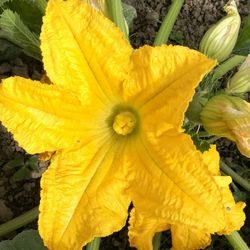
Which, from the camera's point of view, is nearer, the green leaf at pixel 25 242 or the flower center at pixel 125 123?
the flower center at pixel 125 123

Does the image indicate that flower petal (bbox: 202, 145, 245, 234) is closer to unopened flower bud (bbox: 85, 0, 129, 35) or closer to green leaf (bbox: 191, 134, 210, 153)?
green leaf (bbox: 191, 134, 210, 153)

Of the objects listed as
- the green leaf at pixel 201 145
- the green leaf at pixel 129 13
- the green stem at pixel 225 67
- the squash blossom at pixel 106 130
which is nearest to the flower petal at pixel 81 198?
the squash blossom at pixel 106 130

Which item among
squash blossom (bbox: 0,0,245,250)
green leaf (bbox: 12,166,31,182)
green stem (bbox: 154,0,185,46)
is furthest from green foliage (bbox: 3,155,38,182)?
squash blossom (bbox: 0,0,245,250)

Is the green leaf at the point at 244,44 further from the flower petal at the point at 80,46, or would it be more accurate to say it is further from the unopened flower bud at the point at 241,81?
the flower petal at the point at 80,46

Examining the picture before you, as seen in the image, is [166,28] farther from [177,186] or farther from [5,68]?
[5,68]

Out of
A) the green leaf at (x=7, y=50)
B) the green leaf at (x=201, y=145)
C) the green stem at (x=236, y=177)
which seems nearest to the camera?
the green leaf at (x=201, y=145)
